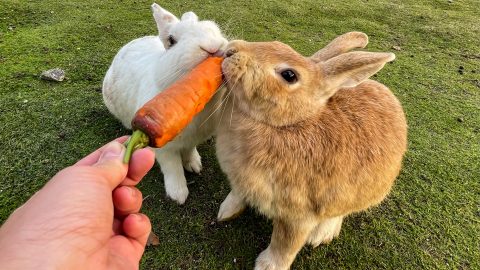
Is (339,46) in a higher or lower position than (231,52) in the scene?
lower

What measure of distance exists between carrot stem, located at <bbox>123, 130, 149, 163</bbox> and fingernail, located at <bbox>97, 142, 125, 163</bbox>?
29mm

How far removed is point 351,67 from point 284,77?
37cm

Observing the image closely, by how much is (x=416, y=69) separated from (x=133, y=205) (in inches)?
168

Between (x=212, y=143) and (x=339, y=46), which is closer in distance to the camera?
(x=339, y=46)

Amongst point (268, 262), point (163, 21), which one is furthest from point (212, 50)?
point (268, 262)

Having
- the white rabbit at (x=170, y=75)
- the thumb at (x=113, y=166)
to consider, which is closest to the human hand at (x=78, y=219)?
the thumb at (x=113, y=166)

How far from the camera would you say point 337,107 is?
92.9 inches

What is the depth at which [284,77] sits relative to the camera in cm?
212

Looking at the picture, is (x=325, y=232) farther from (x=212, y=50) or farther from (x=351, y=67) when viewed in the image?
(x=212, y=50)

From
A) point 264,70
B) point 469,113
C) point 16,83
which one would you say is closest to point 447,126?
point 469,113

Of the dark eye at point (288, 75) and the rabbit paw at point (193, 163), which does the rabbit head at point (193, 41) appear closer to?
the dark eye at point (288, 75)

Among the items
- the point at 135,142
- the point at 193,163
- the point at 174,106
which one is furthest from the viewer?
the point at 193,163

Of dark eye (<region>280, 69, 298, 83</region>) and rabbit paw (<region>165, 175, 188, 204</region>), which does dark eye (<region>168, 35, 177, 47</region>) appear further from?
rabbit paw (<region>165, 175, 188, 204</region>)

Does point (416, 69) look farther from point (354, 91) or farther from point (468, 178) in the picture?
point (354, 91)
